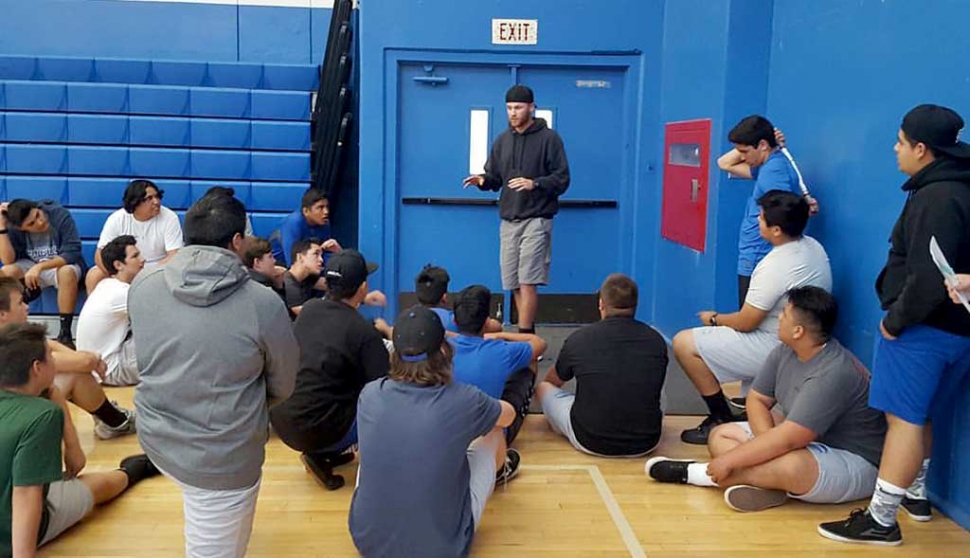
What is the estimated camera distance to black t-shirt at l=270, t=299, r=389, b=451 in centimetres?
347

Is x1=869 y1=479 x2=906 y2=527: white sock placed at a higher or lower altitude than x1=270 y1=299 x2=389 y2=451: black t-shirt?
lower

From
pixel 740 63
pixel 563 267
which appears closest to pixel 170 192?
pixel 563 267

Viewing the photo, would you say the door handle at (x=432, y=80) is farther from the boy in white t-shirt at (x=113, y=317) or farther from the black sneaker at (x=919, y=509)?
the black sneaker at (x=919, y=509)

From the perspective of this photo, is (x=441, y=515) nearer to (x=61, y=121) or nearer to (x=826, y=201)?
(x=826, y=201)

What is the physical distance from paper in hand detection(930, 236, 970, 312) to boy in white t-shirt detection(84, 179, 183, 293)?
14.4 feet

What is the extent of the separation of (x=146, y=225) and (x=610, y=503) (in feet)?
12.1

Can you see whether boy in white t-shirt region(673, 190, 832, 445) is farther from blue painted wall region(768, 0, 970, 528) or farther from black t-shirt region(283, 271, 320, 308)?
black t-shirt region(283, 271, 320, 308)

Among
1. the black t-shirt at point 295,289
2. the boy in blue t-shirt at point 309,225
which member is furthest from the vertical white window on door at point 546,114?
the black t-shirt at point 295,289

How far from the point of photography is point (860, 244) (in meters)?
4.11

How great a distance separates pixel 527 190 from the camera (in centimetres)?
555

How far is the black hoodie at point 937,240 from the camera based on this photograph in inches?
115

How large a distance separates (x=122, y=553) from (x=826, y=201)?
352cm

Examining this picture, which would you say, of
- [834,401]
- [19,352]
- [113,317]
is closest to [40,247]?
[113,317]

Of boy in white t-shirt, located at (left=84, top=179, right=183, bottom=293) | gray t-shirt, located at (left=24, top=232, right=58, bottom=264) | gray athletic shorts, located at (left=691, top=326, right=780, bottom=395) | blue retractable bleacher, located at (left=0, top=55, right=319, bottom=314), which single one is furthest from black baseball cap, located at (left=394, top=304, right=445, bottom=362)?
blue retractable bleacher, located at (left=0, top=55, right=319, bottom=314)
